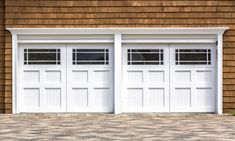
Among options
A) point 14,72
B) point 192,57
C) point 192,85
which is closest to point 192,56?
point 192,57

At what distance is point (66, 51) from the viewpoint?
13938 millimetres

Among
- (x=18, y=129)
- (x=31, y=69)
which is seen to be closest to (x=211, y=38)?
(x=31, y=69)

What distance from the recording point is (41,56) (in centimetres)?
1400

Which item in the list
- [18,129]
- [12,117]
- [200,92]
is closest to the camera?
[18,129]

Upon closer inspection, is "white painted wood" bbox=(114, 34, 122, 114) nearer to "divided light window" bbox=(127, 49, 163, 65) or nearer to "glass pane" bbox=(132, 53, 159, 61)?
"divided light window" bbox=(127, 49, 163, 65)

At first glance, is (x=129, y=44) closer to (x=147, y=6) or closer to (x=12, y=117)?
(x=147, y=6)

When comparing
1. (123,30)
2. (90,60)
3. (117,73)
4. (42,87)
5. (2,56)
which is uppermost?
(123,30)

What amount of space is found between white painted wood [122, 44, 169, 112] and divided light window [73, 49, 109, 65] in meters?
0.54

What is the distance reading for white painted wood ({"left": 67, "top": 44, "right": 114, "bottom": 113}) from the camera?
13.9 metres

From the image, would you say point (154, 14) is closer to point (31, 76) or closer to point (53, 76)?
point (53, 76)

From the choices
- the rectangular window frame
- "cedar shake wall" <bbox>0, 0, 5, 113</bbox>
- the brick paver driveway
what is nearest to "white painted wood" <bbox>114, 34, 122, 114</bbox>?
the rectangular window frame

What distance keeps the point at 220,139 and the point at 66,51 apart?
5.98m

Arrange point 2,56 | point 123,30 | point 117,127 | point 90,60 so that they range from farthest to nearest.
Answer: point 90,60 < point 2,56 < point 123,30 < point 117,127

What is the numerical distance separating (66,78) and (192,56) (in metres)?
3.44
